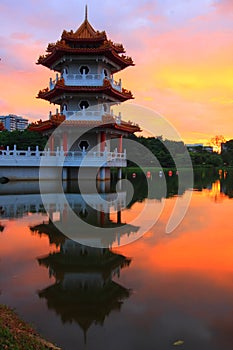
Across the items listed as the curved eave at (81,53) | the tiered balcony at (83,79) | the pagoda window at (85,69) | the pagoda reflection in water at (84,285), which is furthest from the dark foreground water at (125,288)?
the pagoda window at (85,69)

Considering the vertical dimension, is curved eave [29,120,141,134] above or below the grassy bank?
above

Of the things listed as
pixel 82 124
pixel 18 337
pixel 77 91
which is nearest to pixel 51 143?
pixel 82 124

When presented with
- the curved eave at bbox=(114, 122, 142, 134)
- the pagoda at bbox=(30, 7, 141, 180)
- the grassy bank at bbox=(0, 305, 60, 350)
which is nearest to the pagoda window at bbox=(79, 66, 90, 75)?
the pagoda at bbox=(30, 7, 141, 180)

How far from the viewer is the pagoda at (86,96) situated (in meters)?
26.2

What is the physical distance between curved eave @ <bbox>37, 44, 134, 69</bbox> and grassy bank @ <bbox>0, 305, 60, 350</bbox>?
25.5 m

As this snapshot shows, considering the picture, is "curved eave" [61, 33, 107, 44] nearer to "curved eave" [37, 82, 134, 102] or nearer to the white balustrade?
"curved eave" [37, 82, 134, 102]

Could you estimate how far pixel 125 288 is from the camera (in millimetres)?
5641

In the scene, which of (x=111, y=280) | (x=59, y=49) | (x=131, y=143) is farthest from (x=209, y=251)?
(x=131, y=143)

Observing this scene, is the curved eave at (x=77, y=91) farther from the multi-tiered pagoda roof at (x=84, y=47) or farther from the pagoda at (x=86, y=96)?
the multi-tiered pagoda roof at (x=84, y=47)

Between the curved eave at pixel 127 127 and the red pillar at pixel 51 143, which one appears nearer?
the curved eave at pixel 127 127

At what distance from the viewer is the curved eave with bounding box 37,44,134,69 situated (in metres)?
26.9

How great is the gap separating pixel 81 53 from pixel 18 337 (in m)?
26.5

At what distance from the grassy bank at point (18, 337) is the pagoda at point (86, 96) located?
21046mm

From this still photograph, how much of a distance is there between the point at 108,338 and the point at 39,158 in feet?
72.5
